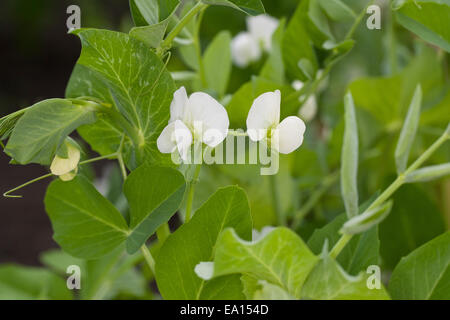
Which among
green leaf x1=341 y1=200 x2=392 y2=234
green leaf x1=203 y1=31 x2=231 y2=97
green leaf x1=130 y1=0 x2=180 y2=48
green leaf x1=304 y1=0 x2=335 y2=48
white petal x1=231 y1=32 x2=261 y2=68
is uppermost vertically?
white petal x1=231 y1=32 x2=261 y2=68

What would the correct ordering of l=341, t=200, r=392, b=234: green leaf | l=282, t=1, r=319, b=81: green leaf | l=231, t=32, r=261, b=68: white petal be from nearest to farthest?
1. l=341, t=200, r=392, b=234: green leaf
2. l=282, t=1, r=319, b=81: green leaf
3. l=231, t=32, r=261, b=68: white petal

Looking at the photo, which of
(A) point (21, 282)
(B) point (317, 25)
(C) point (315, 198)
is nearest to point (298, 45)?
(B) point (317, 25)

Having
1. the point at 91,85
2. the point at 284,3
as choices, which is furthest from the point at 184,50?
the point at 284,3

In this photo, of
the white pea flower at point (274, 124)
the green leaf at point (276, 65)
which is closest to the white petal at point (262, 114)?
the white pea flower at point (274, 124)

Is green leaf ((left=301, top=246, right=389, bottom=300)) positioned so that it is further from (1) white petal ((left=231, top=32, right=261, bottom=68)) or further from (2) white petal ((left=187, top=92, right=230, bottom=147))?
(1) white petal ((left=231, top=32, right=261, bottom=68))

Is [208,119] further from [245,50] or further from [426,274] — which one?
[245,50]

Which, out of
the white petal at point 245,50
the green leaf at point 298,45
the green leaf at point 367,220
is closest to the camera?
the green leaf at point 367,220

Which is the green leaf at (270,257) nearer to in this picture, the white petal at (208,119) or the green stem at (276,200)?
the white petal at (208,119)

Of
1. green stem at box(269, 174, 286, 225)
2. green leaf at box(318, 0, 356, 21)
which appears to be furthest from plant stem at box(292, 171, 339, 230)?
green leaf at box(318, 0, 356, 21)
